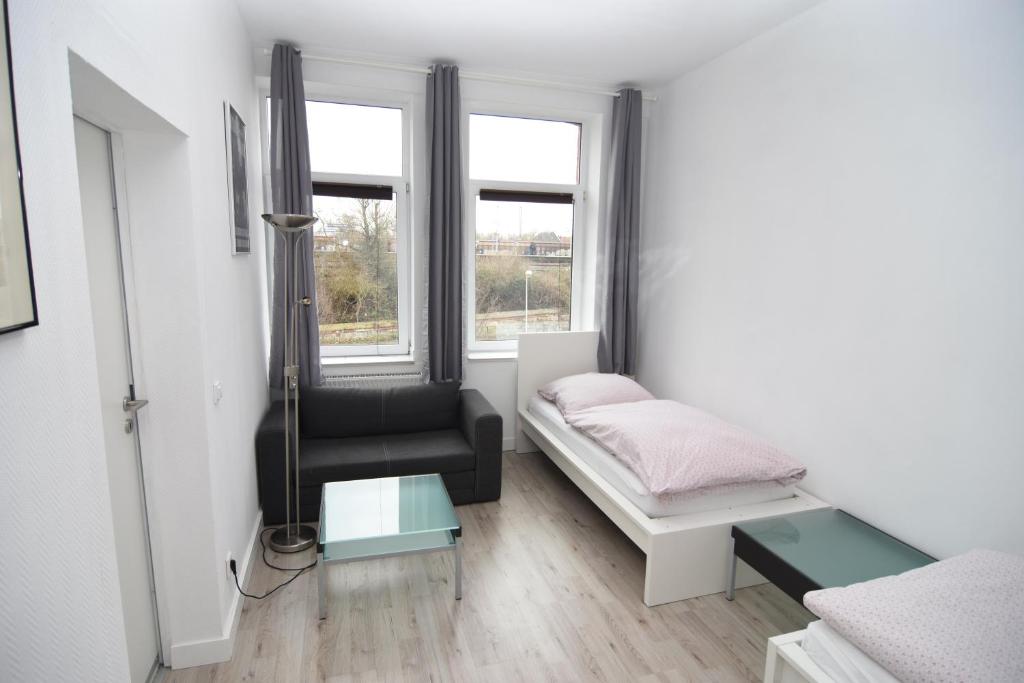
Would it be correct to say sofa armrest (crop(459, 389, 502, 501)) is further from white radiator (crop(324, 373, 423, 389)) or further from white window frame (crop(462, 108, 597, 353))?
white window frame (crop(462, 108, 597, 353))

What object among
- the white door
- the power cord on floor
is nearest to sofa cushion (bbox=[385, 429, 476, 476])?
the power cord on floor

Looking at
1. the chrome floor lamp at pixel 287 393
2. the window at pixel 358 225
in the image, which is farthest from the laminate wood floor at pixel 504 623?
the window at pixel 358 225

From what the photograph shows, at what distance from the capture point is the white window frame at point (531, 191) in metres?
3.95

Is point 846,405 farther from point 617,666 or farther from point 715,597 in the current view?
point 617,666

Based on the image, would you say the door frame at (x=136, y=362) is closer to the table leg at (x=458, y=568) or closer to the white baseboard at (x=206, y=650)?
the white baseboard at (x=206, y=650)

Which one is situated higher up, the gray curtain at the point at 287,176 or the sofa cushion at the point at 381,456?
the gray curtain at the point at 287,176

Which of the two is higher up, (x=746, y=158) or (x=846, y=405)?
(x=746, y=158)

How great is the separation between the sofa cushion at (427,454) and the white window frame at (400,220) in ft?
2.41

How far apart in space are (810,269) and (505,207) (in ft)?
7.14

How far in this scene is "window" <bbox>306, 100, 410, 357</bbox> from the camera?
3760 millimetres

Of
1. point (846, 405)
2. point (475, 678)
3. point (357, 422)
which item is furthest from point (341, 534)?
point (846, 405)

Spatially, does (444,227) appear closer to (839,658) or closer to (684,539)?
(684,539)

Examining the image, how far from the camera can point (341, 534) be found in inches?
95.5

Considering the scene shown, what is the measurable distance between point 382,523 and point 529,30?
2698mm
